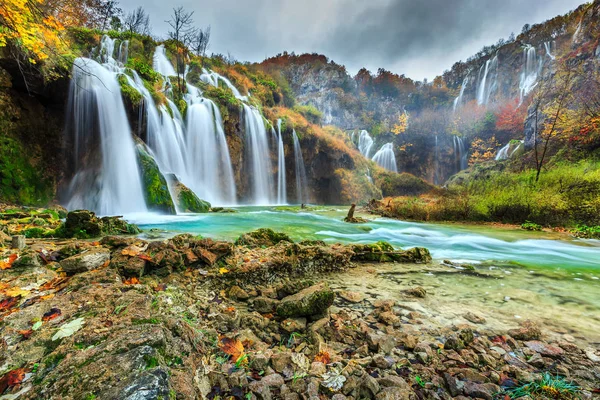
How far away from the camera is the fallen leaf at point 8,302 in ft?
5.51

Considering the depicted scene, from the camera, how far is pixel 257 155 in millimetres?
20750

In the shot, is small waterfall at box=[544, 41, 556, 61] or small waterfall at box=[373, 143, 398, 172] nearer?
small waterfall at box=[544, 41, 556, 61]

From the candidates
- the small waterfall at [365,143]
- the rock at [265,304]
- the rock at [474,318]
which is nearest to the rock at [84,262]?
the rock at [265,304]

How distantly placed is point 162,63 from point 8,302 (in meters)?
25.1

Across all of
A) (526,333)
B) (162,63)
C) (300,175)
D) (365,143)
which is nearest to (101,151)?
(526,333)

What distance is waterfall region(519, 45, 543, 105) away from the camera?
32.2m

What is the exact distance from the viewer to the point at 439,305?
279 cm

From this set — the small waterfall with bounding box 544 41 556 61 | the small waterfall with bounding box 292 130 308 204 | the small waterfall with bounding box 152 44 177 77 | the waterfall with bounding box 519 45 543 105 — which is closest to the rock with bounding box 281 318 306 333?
the small waterfall with bounding box 292 130 308 204

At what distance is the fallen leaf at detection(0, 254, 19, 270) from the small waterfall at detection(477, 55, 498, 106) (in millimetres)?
47488

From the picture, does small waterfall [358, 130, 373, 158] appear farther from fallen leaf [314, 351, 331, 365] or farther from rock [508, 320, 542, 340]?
fallen leaf [314, 351, 331, 365]

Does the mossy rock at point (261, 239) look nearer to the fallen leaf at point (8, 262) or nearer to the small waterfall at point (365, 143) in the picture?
the fallen leaf at point (8, 262)

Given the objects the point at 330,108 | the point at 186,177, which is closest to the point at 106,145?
the point at 186,177

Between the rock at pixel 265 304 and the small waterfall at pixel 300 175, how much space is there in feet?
69.5

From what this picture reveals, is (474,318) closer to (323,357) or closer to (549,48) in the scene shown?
(323,357)
